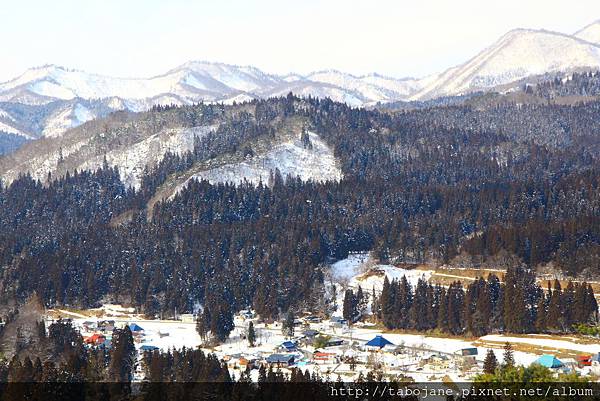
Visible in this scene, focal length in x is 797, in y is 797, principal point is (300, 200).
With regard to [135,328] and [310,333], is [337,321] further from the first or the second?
[135,328]

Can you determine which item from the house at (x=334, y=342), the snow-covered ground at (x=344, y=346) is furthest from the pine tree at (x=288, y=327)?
the house at (x=334, y=342)

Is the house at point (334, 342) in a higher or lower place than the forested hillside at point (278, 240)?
lower

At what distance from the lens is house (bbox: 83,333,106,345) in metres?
109

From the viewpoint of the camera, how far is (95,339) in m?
111

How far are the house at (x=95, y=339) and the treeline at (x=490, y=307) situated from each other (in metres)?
41.2

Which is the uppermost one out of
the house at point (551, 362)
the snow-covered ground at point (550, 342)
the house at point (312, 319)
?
the house at point (551, 362)

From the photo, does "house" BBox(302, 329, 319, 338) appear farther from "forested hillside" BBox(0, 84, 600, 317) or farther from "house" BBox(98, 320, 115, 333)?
"house" BBox(98, 320, 115, 333)

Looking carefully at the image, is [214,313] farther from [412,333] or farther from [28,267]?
[28,267]

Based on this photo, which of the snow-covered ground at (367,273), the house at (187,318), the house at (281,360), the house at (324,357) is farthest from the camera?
the snow-covered ground at (367,273)

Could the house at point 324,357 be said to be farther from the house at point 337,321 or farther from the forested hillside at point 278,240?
the forested hillside at point 278,240

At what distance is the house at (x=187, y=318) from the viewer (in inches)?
5271

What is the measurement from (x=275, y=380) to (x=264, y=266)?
228ft

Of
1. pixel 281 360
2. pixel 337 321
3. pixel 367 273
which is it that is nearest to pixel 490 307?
pixel 337 321

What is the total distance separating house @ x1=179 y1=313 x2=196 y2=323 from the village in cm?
23
